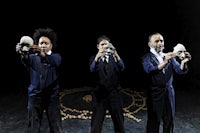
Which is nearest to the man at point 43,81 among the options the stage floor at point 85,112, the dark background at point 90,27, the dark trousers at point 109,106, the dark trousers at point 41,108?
the dark trousers at point 41,108

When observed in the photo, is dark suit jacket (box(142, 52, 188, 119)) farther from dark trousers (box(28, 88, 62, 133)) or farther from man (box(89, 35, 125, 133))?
dark trousers (box(28, 88, 62, 133))

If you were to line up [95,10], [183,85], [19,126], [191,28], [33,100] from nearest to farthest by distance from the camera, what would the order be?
[33,100] → [19,126] → [183,85] → [95,10] → [191,28]

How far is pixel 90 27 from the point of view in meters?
7.30

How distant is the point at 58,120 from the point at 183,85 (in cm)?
347

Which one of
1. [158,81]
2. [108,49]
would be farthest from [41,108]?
[158,81]

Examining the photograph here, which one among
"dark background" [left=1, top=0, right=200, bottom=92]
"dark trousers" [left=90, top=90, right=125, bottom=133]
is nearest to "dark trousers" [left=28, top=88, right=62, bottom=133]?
"dark trousers" [left=90, top=90, right=125, bottom=133]

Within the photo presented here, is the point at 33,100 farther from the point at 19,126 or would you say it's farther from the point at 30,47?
the point at 19,126

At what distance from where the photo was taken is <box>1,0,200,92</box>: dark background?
7016 mm

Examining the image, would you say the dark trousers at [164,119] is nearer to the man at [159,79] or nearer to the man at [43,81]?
the man at [159,79]

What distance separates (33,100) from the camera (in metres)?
3.71

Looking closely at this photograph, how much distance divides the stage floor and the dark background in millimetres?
763

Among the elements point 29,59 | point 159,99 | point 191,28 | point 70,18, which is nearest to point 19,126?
point 29,59

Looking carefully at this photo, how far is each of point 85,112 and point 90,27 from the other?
268 centimetres

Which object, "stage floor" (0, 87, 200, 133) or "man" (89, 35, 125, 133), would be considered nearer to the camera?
"man" (89, 35, 125, 133)
